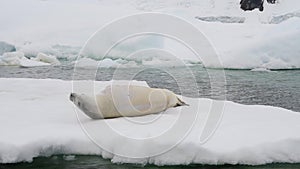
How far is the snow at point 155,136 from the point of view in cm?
246

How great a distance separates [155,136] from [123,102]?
66cm

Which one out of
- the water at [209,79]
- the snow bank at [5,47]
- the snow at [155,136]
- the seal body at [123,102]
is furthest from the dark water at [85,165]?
the snow bank at [5,47]

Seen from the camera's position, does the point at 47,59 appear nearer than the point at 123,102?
No

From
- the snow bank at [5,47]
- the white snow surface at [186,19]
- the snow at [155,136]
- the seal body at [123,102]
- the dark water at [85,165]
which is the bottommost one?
the dark water at [85,165]

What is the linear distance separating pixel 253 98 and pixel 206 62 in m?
1.91

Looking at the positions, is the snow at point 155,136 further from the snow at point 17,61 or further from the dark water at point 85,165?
the snow at point 17,61

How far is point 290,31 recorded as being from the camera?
679cm

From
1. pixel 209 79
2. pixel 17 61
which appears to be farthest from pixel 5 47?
pixel 209 79

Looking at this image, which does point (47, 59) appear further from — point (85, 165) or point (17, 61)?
point (85, 165)

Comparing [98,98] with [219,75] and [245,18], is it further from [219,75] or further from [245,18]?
[245,18]

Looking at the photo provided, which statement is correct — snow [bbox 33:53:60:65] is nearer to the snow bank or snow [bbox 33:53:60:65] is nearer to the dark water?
the snow bank

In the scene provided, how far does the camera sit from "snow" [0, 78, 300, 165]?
2.46 meters

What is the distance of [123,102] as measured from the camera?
10.5 feet

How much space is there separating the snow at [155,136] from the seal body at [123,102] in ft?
0.25
